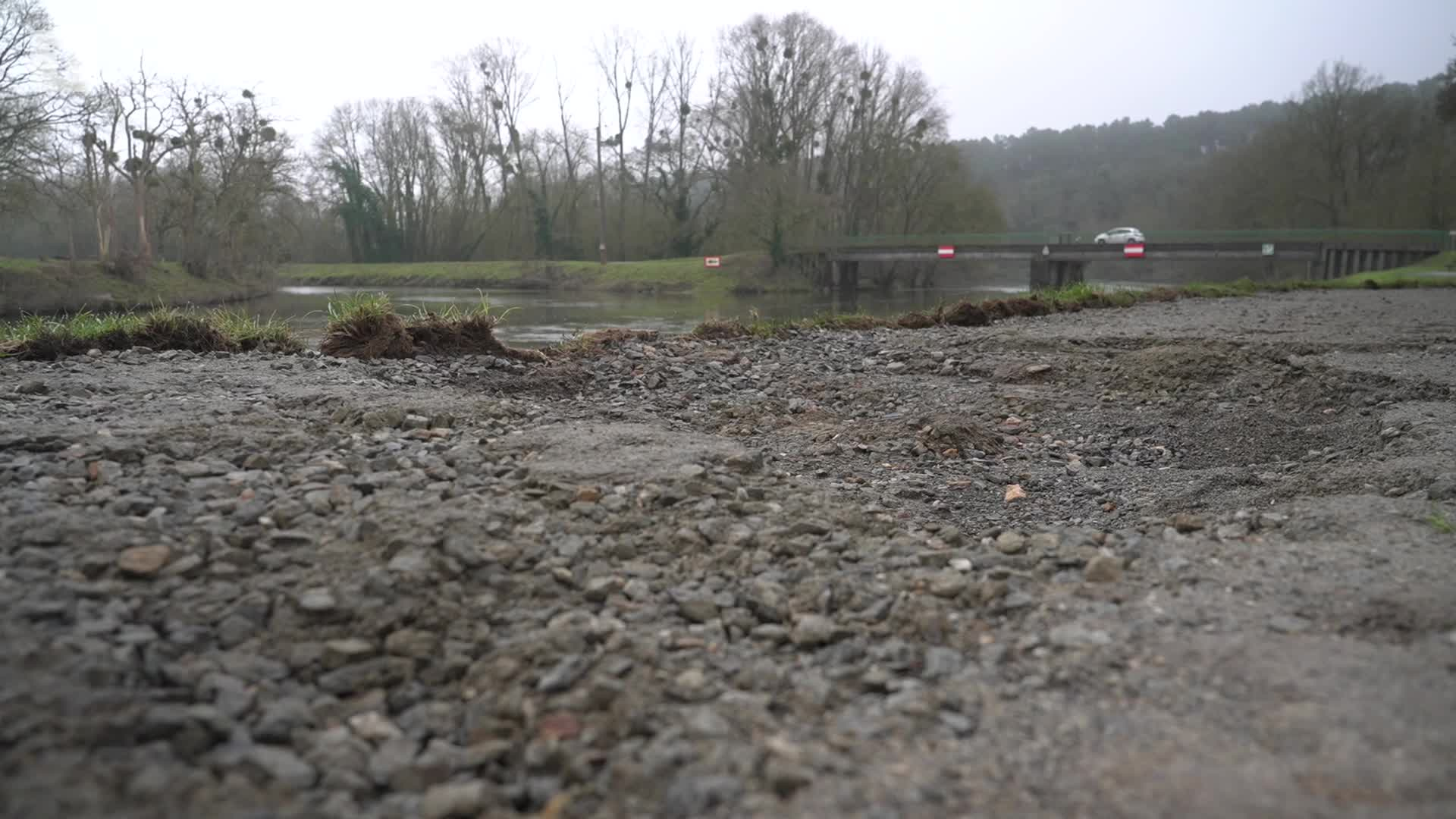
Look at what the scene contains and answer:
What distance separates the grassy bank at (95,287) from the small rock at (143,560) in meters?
20.4

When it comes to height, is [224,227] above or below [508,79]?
below

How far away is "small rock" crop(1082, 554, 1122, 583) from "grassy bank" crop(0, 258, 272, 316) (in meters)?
22.0

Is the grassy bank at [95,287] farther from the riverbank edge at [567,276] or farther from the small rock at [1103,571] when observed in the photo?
the small rock at [1103,571]

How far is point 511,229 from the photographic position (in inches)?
2126

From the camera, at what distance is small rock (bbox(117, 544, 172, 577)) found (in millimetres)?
2760

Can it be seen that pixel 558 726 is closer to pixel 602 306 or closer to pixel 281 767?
pixel 281 767

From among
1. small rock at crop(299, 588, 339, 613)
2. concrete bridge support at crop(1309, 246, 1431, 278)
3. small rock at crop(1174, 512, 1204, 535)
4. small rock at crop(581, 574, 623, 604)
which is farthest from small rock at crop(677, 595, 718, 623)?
concrete bridge support at crop(1309, 246, 1431, 278)

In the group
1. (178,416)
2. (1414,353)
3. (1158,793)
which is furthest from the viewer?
(1414,353)

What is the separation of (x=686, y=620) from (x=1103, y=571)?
147cm

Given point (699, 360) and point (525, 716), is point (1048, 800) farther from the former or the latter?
point (699, 360)

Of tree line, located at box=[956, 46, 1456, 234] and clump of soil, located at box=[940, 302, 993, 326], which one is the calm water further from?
tree line, located at box=[956, 46, 1456, 234]

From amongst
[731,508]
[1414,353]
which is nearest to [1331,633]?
[731,508]

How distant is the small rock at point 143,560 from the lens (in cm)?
276

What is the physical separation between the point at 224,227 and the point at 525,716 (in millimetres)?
36888
